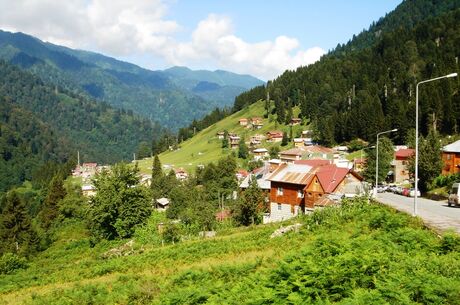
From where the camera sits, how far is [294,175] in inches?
2383

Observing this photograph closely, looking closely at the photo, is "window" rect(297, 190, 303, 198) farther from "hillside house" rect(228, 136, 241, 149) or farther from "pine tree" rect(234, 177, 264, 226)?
"hillside house" rect(228, 136, 241, 149)

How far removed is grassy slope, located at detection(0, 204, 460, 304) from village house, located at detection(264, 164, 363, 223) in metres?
21.4

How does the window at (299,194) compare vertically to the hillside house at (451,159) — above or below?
below

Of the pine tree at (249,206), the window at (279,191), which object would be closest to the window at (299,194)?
the window at (279,191)

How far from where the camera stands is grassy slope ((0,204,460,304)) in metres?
11.7

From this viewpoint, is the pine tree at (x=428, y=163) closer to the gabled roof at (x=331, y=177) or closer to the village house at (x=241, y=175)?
the gabled roof at (x=331, y=177)

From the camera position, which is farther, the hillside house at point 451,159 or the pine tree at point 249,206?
the hillside house at point 451,159

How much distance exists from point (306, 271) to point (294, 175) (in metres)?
47.3

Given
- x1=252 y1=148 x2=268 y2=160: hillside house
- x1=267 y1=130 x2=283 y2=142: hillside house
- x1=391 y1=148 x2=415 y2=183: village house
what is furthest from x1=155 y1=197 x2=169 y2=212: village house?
x1=267 y1=130 x2=283 y2=142: hillside house

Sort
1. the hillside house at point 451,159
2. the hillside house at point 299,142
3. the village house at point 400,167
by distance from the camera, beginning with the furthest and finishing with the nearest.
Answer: the hillside house at point 299,142, the village house at point 400,167, the hillside house at point 451,159

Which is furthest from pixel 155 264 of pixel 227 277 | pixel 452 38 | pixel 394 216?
pixel 452 38

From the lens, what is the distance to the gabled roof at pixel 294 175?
190ft

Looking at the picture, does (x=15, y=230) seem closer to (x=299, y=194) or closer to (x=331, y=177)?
(x=299, y=194)

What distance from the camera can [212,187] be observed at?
91.6m
